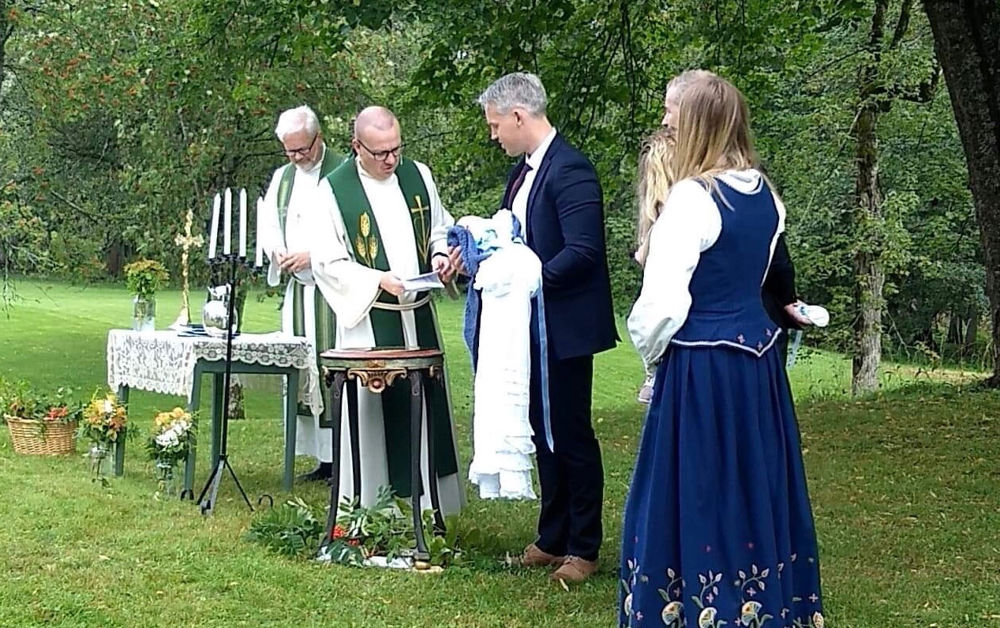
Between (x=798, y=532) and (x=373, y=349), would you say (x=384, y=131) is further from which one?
(x=798, y=532)

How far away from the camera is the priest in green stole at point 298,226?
591cm

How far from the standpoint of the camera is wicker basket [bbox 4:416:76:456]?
283 inches

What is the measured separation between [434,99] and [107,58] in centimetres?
476

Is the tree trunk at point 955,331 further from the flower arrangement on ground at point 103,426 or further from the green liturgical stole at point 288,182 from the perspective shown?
the flower arrangement on ground at point 103,426

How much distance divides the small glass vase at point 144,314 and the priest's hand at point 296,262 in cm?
165

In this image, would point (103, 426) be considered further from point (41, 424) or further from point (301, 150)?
point (301, 150)

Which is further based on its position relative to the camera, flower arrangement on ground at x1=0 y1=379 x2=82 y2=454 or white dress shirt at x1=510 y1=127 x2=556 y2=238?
flower arrangement on ground at x1=0 y1=379 x2=82 y2=454

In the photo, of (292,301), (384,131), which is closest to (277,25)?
(292,301)

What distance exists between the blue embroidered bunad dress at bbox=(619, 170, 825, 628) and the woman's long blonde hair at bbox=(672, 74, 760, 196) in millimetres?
51

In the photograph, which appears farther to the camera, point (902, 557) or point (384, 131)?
point (902, 557)

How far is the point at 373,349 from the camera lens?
486 centimetres

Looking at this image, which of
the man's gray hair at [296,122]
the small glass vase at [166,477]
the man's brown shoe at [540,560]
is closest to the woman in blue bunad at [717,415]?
the man's brown shoe at [540,560]

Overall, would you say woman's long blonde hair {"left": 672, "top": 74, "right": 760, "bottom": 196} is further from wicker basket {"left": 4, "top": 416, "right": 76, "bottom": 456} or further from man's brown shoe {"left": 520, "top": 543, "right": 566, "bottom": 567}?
→ wicker basket {"left": 4, "top": 416, "right": 76, "bottom": 456}

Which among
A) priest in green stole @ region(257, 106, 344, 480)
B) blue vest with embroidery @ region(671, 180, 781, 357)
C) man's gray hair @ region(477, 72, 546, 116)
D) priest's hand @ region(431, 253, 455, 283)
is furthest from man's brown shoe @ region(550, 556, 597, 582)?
priest in green stole @ region(257, 106, 344, 480)
